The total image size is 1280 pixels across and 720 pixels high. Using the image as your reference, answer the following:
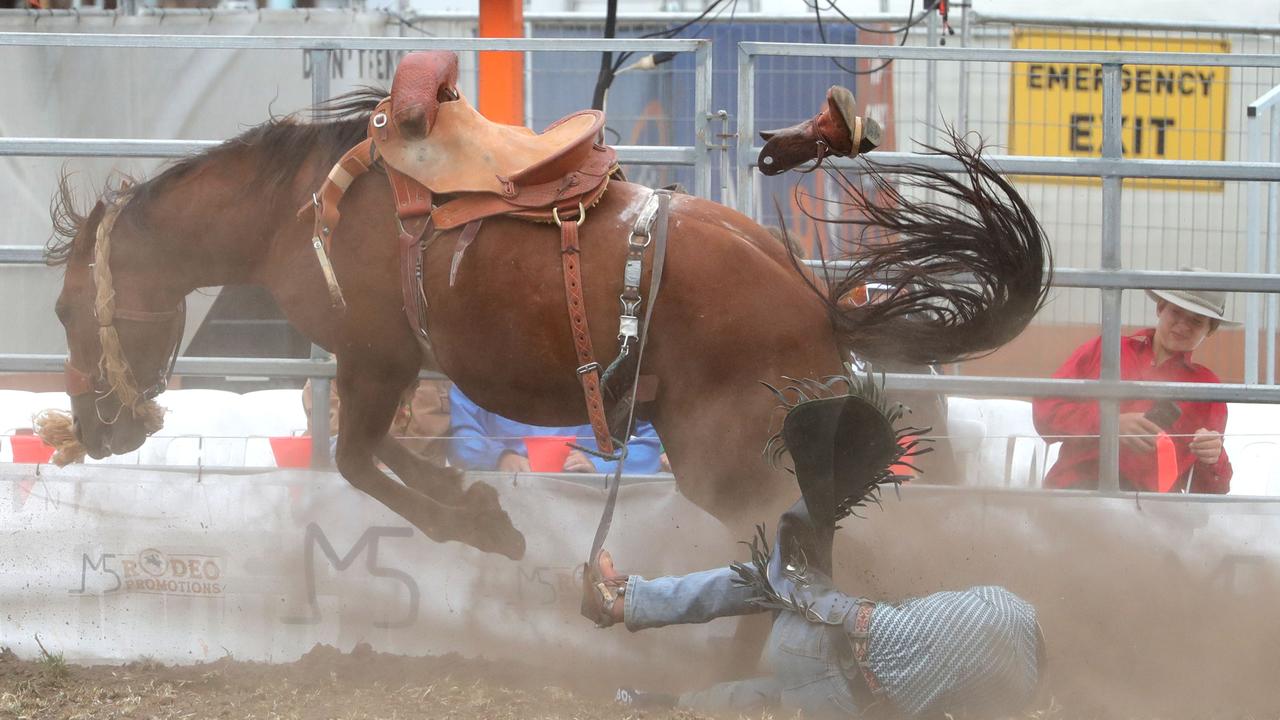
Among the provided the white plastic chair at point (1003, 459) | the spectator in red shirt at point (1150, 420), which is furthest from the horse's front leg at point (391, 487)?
the spectator in red shirt at point (1150, 420)

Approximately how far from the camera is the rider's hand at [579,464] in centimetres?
444

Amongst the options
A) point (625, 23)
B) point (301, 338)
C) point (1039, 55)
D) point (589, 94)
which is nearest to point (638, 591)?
point (301, 338)

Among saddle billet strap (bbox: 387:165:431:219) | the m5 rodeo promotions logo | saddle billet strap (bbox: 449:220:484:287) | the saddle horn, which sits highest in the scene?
the saddle horn

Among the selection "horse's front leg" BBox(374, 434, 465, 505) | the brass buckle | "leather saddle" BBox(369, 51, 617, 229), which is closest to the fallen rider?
"horse's front leg" BBox(374, 434, 465, 505)

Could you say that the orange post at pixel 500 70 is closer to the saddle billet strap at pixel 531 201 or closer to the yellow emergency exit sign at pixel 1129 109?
the saddle billet strap at pixel 531 201

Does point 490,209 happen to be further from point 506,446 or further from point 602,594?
point 506,446

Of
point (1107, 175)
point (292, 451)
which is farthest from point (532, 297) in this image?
point (1107, 175)

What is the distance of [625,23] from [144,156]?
396 cm

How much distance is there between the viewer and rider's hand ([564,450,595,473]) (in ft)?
14.6

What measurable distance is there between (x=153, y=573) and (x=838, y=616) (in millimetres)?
2552

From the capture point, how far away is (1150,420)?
14.5 ft

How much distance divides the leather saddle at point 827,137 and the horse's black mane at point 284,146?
4.12ft

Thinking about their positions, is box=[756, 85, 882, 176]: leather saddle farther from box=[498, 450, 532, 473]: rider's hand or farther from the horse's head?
the horse's head

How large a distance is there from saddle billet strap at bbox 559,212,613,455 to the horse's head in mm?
1375
